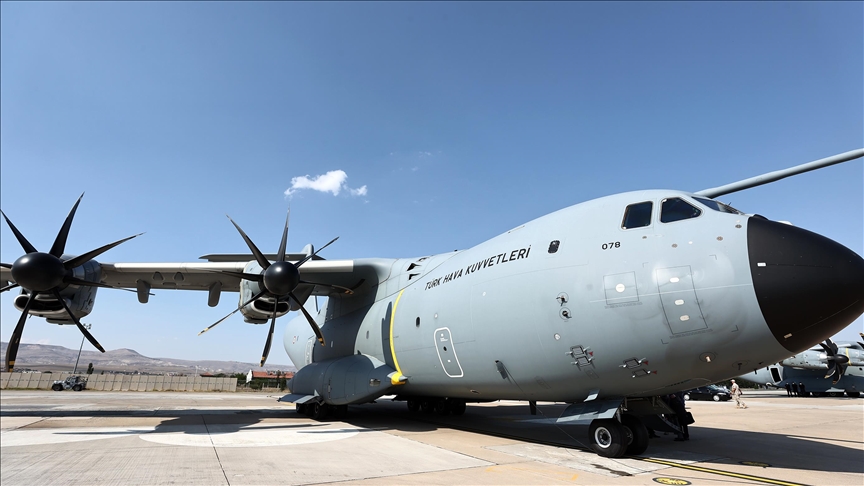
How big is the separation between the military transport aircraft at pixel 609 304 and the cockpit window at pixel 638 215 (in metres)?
0.02

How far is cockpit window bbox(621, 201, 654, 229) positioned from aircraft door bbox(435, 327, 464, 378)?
4.06 meters

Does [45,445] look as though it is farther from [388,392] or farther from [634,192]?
[634,192]

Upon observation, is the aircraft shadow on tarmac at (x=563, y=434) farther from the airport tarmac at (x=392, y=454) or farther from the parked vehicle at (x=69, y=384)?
the parked vehicle at (x=69, y=384)

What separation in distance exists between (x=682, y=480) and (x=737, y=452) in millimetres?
3366

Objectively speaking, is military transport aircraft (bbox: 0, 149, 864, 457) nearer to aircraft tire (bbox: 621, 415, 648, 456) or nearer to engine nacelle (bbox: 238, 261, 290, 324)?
aircraft tire (bbox: 621, 415, 648, 456)

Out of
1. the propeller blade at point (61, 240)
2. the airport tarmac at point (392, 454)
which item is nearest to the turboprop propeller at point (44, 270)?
the propeller blade at point (61, 240)

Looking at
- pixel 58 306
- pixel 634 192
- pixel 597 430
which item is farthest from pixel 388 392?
pixel 58 306

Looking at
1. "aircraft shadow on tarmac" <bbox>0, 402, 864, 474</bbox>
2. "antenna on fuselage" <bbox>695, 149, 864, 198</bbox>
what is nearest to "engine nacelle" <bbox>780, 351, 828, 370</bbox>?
"aircraft shadow on tarmac" <bbox>0, 402, 864, 474</bbox>

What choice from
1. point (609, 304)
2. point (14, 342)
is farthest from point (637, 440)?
point (14, 342)

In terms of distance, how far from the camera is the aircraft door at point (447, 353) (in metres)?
9.40

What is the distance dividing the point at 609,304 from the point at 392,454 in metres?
4.26

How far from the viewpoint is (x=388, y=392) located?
38.8 feet

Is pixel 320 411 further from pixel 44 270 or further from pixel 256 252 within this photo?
pixel 44 270

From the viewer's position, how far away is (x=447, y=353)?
9523 mm
